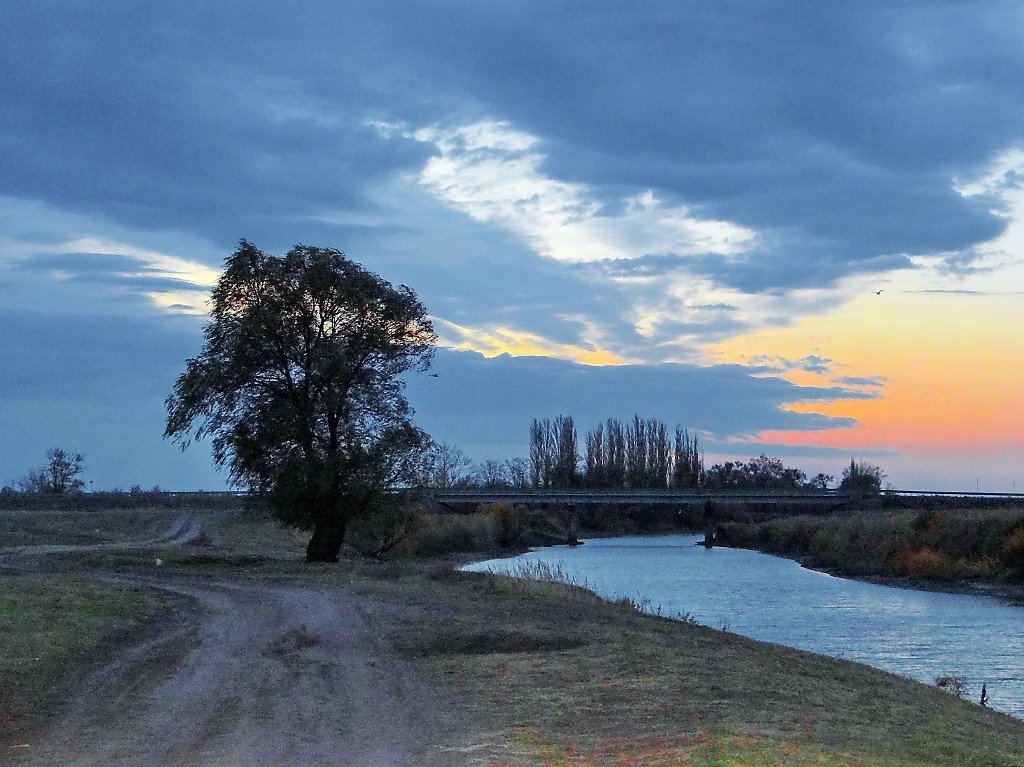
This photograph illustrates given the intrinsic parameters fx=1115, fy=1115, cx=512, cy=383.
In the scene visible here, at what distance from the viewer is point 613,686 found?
16.4 metres

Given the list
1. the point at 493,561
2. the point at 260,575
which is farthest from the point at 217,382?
the point at 493,561

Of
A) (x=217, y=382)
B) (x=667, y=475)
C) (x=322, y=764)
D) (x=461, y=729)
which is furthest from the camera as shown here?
(x=667, y=475)

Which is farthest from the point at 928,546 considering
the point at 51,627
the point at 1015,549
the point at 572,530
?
Result: the point at 572,530

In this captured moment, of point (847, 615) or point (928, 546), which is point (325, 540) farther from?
point (928, 546)

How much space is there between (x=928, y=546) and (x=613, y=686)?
51729 millimetres

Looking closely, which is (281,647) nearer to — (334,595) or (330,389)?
(334,595)

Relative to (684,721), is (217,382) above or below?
above

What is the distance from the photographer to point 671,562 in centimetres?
7588

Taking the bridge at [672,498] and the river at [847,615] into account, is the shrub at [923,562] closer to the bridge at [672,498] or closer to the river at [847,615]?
the river at [847,615]

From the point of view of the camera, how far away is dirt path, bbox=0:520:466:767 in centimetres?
1245

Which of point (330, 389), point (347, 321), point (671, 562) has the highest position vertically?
point (347, 321)

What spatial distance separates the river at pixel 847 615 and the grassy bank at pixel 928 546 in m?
3.28

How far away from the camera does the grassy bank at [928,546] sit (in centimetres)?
5503

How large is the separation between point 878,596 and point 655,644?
107 feet
